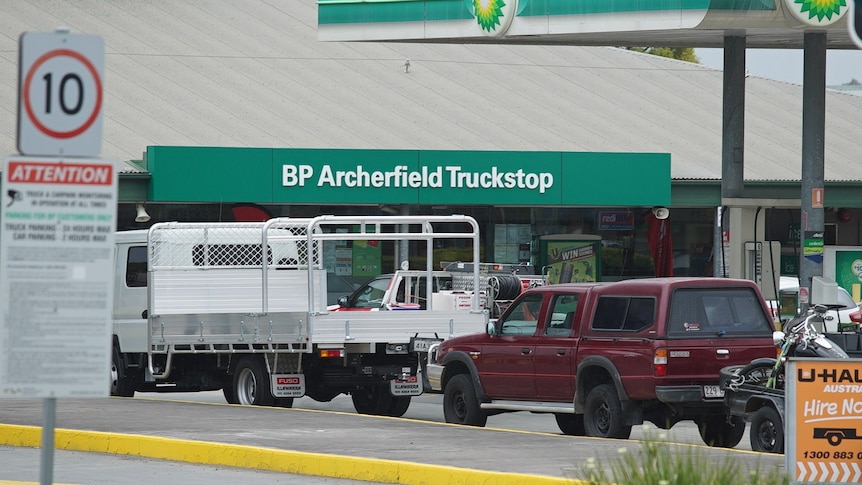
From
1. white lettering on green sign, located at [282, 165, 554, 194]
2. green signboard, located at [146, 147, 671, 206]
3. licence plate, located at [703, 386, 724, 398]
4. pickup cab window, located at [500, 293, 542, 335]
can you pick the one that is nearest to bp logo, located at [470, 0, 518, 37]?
green signboard, located at [146, 147, 671, 206]

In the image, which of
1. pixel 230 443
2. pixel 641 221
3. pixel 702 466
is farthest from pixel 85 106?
pixel 641 221

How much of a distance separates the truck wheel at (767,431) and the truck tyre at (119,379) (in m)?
9.97

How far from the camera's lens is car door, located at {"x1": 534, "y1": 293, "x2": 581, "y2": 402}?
16.2 metres

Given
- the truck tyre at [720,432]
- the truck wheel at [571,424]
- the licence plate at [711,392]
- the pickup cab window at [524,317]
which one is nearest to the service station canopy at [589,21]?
the pickup cab window at [524,317]

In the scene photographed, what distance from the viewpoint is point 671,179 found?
106 ft

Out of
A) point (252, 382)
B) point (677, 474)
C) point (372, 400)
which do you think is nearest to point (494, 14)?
point (372, 400)

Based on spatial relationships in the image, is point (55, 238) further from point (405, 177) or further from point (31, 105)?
point (405, 177)

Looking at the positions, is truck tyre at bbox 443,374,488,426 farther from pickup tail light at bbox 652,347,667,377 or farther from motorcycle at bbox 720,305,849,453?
motorcycle at bbox 720,305,849,453

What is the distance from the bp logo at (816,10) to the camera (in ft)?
74.5

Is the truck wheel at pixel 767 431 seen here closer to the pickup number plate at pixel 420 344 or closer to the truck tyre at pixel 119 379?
the pickup number plate at pixel 420 344

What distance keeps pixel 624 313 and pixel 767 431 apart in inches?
83.4

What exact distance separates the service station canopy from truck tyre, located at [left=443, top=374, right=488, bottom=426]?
845cm

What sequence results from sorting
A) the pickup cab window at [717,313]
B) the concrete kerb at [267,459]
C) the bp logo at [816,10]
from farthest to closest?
the bp logo at [816,10]
the pickup cab window at [717,313]
the concrete kerb at [267,459]

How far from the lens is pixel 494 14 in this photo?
2536 centimetres
